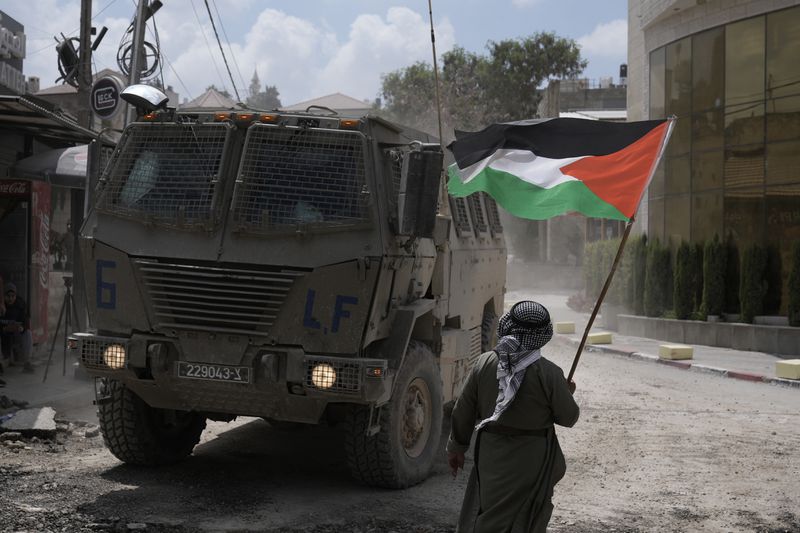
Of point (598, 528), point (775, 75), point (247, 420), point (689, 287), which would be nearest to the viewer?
point (598, 528)

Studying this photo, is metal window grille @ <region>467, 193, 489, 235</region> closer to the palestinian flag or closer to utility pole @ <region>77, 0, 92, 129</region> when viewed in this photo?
the palestinian flag

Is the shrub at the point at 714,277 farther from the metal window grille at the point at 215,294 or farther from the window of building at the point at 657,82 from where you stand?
Result: the metal window grille at the point at 215,294

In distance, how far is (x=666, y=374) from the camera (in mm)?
14719

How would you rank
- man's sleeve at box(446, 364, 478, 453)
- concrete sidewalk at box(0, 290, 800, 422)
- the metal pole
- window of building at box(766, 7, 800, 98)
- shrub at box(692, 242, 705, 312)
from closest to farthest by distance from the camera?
1. man's sleeve at box(446, 364, 478, 453)
2. concrete sidewalk at box(0, 290, 800, 422)
3. the metal pole
4. window of building at box(766, 7, 800, 98)
5. shrub at box(692, 242, 705, 312)

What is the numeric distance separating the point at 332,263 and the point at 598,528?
2412mm

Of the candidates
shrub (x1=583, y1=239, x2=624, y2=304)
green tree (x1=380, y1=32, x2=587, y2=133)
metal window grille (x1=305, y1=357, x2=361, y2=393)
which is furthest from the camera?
green tree (x1=380, y1=32, x2=587, y2=133)

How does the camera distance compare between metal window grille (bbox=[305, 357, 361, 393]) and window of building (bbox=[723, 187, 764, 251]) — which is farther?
window of building (bbox=[723, 187, 764, 251])

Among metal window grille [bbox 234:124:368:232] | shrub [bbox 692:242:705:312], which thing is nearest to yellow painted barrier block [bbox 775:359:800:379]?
shrub [bbox 692:242:705:312]

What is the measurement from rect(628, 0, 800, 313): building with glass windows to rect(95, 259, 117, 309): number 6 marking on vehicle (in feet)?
46.8

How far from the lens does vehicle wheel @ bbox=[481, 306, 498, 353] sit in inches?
404

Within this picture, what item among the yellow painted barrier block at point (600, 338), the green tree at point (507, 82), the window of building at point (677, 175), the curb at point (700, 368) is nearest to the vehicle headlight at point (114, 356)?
the curb at point (700, 368)

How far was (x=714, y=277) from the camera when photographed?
61.6 feet

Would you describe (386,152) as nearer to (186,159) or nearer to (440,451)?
(186,159)

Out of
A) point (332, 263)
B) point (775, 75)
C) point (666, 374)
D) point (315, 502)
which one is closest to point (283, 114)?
point (332, 263)
